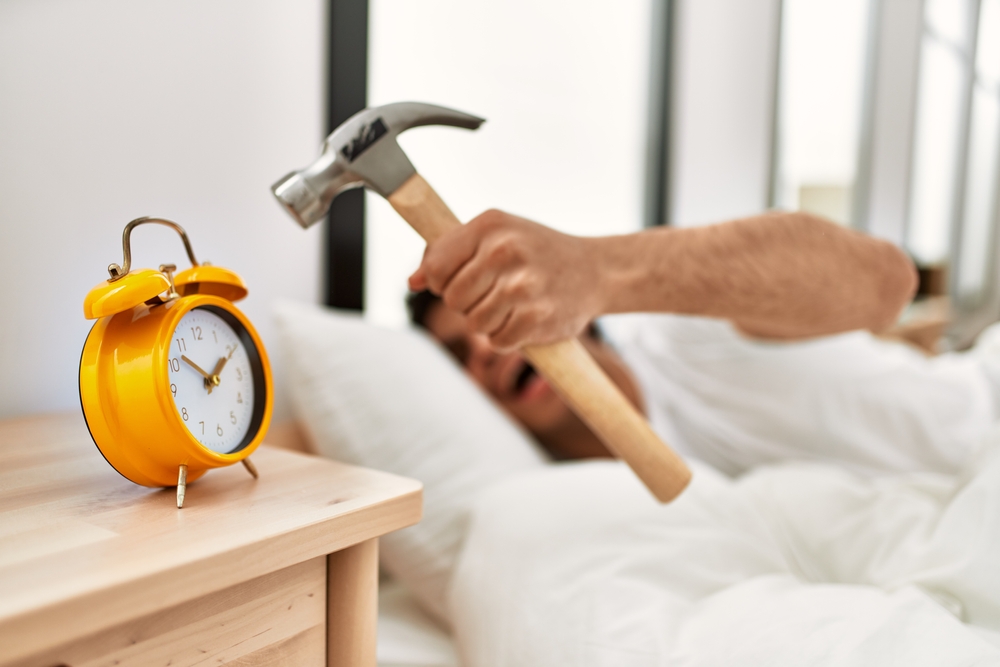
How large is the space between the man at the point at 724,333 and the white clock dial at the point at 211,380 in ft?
0.61

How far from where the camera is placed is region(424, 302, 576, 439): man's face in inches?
46.4

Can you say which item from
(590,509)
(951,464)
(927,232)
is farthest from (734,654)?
(927,232)

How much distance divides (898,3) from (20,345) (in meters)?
4.00

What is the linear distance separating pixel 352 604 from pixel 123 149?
61cm

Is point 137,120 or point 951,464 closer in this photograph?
point 137,120

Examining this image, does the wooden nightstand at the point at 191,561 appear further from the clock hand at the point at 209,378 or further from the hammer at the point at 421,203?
the hammer at the point at 421,203

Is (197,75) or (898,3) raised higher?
(898,3)

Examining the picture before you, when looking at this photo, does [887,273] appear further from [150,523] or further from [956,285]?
[956,285]

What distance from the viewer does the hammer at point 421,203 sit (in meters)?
0.61

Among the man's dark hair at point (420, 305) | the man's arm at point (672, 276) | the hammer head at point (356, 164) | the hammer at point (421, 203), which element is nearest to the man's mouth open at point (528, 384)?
the man's dark hair at point (420, 305)

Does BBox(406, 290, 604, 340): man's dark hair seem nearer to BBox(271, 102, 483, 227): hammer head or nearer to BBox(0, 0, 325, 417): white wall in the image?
BBox(0, 0, 325, 417): white wall

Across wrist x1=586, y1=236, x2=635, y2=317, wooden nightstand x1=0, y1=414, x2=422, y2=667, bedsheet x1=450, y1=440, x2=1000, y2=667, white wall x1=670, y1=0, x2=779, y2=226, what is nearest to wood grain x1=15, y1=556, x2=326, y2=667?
wooden nightstand x1=0, y1=414, x2=422, y2=667

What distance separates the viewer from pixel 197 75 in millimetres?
888

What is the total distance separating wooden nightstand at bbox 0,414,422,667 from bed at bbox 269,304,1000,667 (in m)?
0.24
